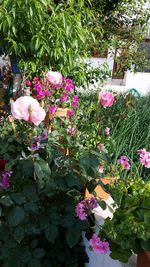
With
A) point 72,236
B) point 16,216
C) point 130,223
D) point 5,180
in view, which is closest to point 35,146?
point 5,180

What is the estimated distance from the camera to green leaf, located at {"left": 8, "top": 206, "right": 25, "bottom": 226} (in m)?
1.91

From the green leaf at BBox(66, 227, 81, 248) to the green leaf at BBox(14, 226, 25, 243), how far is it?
253 mm

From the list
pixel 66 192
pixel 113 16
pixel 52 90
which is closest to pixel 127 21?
pixel 113 16

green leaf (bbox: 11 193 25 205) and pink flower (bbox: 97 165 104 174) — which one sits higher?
pink flower (bbox: 97 165 104 174)

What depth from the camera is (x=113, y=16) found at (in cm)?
595

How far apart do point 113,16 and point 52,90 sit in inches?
152

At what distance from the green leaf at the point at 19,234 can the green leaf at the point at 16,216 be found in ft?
0.33

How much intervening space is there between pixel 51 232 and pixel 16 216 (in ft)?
0.74

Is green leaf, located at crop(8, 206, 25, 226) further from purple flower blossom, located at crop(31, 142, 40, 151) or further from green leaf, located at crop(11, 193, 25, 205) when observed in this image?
purple flower blossom, located at crop(31, 142, 40, 151)

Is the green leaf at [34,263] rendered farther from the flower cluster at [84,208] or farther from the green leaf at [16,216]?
the flower cluster at [84,208]

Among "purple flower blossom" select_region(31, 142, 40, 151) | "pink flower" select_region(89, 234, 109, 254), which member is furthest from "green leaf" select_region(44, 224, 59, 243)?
"purple flower blossom" select_region(31, 142, 40, 151)

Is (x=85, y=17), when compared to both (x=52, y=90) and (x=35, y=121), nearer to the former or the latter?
(x=52, y=90)

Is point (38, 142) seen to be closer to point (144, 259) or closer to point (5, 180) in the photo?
point (5, 180)

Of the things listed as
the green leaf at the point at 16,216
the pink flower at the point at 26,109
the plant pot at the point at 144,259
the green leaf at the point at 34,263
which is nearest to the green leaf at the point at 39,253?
the green leaf at the point at 34,263
